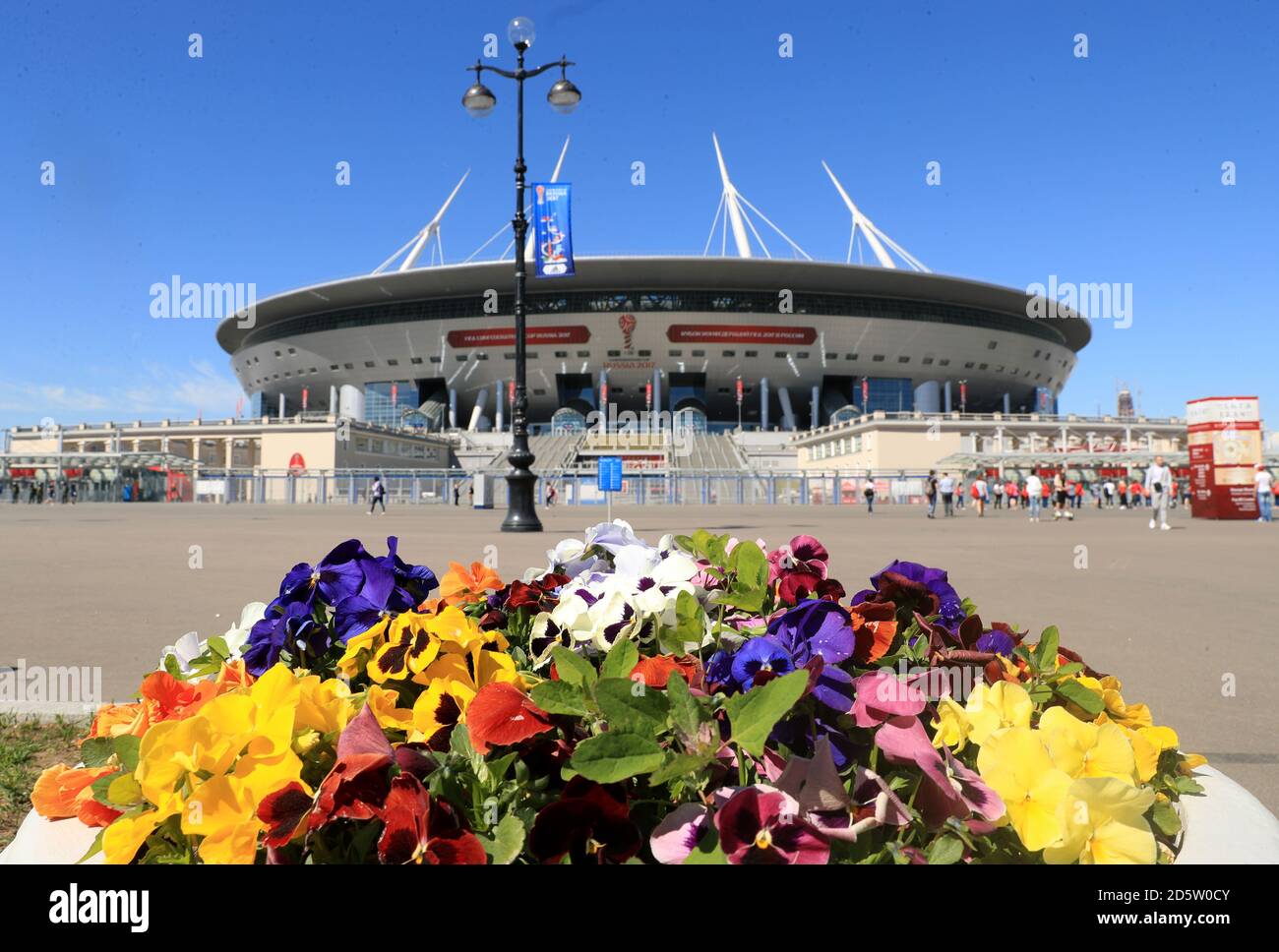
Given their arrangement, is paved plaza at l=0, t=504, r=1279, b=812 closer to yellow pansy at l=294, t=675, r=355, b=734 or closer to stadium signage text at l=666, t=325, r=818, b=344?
yellow pansy at l=294, t=675, r=355, b=734

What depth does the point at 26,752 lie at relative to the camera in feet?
10.1

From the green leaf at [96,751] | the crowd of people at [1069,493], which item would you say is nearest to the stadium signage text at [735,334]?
the crowd of people at [1069,493]

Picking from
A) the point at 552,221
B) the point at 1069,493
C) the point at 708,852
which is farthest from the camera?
the point at 1069,493

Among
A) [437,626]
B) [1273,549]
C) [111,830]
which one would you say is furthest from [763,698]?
[1273,549]

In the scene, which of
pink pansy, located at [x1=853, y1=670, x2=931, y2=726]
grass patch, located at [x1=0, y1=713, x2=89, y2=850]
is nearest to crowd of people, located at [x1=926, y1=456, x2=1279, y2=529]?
grass patch, located at [x1=0, y1=713, x2=89, y2=850]

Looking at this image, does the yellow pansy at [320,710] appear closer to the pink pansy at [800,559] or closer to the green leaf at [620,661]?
the green leaf at [620,661]

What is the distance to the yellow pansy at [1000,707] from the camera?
108 centimetres

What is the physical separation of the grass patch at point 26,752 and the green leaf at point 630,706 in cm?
259

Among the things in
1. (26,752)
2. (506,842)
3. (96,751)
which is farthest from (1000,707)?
(26,752)

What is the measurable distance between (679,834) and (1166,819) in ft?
2.21

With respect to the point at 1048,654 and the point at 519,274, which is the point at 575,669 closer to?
the point at 1048,654

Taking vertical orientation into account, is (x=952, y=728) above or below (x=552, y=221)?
below

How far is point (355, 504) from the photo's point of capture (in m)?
43.4

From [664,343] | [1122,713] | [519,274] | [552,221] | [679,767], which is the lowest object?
[1122,713]
